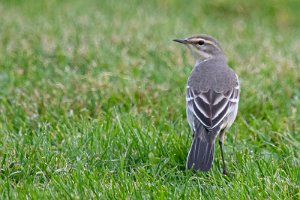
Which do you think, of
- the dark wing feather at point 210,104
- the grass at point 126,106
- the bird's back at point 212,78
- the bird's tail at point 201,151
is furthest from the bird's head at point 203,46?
the bird's tail at point 201,151

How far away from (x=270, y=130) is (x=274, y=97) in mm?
1323

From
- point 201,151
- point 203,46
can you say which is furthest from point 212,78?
point 201,151

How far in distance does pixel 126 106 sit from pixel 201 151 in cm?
226

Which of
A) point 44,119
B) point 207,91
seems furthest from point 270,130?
point 44,119

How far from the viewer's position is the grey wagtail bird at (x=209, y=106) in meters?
6.34

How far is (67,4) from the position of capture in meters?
14.4

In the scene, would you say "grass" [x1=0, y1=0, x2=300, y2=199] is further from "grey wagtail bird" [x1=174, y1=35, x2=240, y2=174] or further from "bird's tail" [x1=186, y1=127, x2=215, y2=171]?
"grey wagtail bird" [x1=174, y1=35, x2=240, y2=174]

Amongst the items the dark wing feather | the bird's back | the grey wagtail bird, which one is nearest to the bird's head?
the grey wagtail bird

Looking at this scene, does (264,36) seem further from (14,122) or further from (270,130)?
(14,122)

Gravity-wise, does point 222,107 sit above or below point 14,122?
above

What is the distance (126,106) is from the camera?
8.42 meters

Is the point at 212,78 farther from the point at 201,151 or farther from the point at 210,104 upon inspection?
the point at 201,151

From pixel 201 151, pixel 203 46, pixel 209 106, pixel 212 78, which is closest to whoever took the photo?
pixel 201 151

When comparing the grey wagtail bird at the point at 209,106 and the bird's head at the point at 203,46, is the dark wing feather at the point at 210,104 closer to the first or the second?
the grey wagtail bird at the point at 209,106
